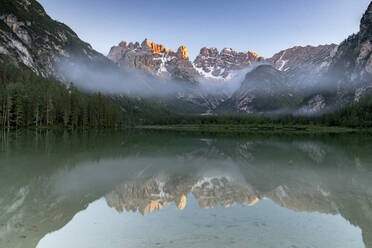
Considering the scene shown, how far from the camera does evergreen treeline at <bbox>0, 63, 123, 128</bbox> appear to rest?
271ft

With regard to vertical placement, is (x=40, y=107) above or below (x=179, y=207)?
below

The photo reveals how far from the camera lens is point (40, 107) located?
93688mm

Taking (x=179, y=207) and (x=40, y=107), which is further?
(x=40, y=107)

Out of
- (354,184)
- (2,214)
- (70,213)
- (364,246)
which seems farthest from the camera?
(354,184)

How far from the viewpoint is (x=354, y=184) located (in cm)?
1780

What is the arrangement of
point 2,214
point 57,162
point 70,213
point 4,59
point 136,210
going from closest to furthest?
point 2,214
point 70,213
point 136,210
point 57,162
point 4,59

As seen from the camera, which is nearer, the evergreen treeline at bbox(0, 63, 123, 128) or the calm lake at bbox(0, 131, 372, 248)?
the calm lake at bbox(0, 131, 372, 248)

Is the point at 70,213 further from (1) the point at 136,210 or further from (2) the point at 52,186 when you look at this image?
(2) the point at 52,186

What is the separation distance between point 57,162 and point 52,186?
9018mm

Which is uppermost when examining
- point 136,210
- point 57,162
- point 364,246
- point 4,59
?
point 4,59

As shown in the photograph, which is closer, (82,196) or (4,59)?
(82,196)

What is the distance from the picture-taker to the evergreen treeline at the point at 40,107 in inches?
3254

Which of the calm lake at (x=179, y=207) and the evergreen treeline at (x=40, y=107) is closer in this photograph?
the calm lake at (x=179, y=207)

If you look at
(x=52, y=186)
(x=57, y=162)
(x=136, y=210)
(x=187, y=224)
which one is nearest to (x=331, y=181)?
(x=187, y=224)
